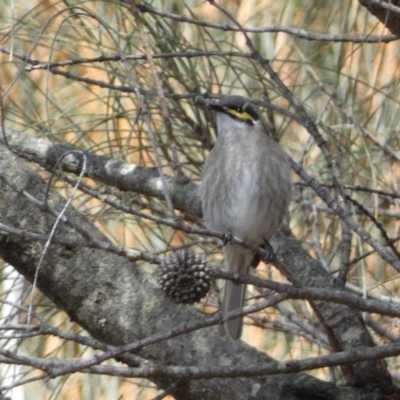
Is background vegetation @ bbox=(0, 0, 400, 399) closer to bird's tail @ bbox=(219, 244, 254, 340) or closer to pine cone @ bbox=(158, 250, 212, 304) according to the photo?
bird's tail @ bbox=(219, 244, 254, 340)

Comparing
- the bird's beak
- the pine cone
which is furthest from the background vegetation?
the pine cone

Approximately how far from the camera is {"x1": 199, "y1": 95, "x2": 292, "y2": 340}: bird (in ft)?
10.1

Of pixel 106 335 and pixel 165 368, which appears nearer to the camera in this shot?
pixel 165 368

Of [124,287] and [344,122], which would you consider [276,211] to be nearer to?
[344,122]

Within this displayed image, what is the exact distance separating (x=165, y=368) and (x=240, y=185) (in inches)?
56.1

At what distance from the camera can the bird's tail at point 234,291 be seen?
2.65m

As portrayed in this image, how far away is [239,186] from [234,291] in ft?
1.20

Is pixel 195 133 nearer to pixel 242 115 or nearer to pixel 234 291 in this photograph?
pixel 242 115

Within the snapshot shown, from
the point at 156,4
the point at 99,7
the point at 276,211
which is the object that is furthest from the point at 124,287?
the point at 99,7

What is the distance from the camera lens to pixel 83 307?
7.79ft

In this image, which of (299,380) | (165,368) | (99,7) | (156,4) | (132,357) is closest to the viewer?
(165,368)

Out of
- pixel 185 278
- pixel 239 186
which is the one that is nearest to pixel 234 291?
pixel 239 186

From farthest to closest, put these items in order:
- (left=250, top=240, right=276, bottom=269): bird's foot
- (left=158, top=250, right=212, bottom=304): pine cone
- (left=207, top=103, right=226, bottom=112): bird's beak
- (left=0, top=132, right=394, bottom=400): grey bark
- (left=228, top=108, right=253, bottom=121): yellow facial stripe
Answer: (left=228, top=108, right=253, bottom=121): yellow facial stripe, (left=207, top=103, right=226, bottom=112): bird's beak, (left=250, top=240, right=276, bottom=269): bird's foot, (left=0, top=132, right=394, bottom=400): grey bark, (left=158, top=250, right=212, bottom=304): pine cone

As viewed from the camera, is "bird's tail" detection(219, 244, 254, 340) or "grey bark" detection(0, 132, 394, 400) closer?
"grey bark" detection(0, 132, 394, 400)
